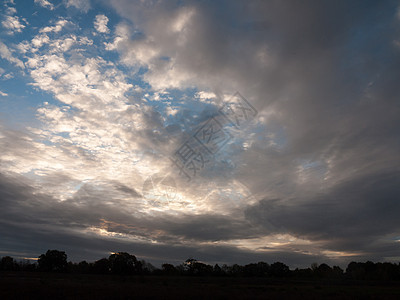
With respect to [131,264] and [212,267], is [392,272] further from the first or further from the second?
[131,264]

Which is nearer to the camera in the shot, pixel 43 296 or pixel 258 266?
pixel 43 296

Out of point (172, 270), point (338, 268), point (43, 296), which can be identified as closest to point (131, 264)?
point (172, 270)

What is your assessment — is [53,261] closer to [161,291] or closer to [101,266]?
[101,266]

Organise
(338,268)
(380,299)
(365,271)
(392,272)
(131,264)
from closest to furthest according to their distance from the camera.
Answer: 1. (380,299)
2. (392,272)
3. (131,264)
4. (365,271)
5. (338,268)

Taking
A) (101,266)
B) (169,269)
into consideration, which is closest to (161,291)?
(101,266)

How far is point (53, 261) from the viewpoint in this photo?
12425cm

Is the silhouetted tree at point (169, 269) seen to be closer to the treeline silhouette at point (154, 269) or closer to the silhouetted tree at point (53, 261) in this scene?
the treeline silhouette at point (154, 269)

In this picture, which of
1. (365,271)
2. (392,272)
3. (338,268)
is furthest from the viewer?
(338,268)

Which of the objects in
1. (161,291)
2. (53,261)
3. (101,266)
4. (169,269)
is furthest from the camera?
(169,269)

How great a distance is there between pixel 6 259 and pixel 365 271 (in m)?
178

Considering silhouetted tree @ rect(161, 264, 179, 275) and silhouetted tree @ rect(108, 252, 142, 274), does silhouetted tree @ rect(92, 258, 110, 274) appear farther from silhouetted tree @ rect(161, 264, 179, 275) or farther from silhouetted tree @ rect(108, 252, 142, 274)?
silhouetted tree @ rect(161, 264, 179, 275)

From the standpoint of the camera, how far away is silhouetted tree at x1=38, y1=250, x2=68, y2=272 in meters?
123

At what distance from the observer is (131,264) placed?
126500 millimetres

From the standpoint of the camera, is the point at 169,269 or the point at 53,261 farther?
the point at 169,269
